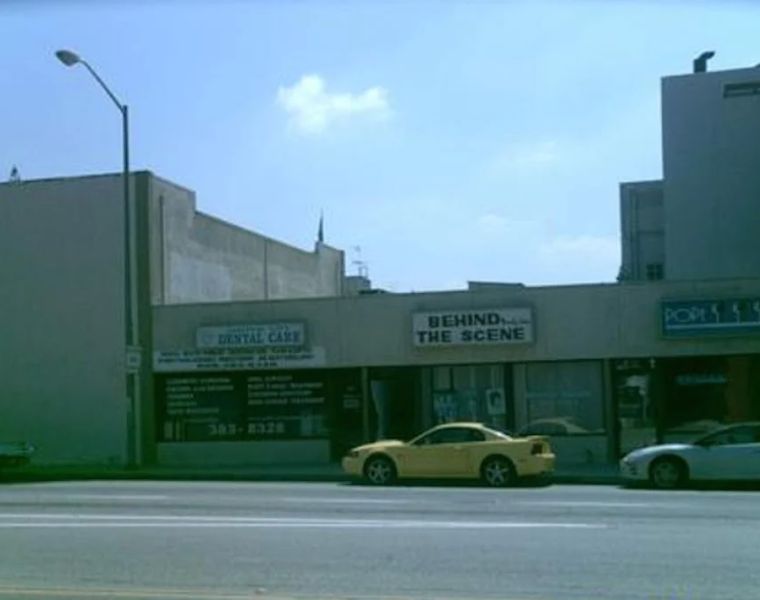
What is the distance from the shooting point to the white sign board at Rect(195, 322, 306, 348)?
29.6 m

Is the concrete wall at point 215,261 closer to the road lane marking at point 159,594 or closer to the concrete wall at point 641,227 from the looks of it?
the concrete wall at point 641,227

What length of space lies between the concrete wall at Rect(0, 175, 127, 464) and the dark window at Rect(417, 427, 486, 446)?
10.4 meters

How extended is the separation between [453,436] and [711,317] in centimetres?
721

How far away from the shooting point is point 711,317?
26750 mm

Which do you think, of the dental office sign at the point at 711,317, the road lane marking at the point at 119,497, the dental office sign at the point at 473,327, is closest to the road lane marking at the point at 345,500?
the road lane marking at the point at 119,497

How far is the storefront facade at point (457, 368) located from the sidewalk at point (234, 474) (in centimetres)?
145

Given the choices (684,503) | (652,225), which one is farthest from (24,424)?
(652,225)

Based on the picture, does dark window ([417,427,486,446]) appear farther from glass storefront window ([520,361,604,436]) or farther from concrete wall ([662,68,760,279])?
concrete wall ([662,68,760,279])

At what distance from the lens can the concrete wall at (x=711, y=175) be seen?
134ft

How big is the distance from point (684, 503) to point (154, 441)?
16.2 meters

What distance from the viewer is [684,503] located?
18.3 meters

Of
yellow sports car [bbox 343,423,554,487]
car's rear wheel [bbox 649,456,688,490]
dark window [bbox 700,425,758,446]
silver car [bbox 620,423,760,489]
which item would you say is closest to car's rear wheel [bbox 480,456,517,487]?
yellow sports car [bbox 343,423,554,487]

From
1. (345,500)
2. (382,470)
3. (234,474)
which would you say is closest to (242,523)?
(345,500)

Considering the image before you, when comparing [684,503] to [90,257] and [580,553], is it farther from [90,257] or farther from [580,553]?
[90,257]
